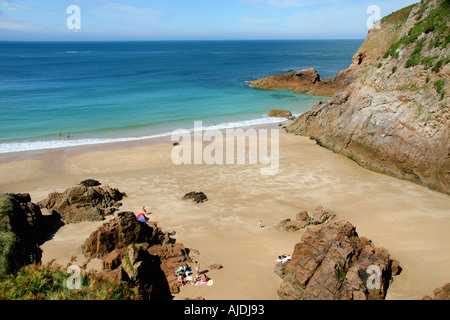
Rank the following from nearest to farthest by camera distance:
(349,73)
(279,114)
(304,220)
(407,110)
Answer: (304,220) → (407,110) → (279,114) → (349,73)

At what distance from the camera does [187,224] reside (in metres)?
13.6

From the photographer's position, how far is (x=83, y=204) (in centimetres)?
1493

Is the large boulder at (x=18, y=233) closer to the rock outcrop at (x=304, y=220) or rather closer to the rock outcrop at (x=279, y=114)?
the rock outcrop at (x=304, y=220)

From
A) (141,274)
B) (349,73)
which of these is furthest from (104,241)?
(349,73)

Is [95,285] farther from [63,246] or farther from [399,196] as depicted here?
[399,196]

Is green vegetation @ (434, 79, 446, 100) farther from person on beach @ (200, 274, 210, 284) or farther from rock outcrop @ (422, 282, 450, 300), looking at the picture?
person on beach @ (200, 274, 210, 284)

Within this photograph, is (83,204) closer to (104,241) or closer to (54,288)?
(104,241)

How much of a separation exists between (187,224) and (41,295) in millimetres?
7280

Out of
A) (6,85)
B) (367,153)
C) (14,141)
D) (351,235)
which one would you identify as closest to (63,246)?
(351,235)

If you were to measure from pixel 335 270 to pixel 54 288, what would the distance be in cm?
728

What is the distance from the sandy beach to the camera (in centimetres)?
1019

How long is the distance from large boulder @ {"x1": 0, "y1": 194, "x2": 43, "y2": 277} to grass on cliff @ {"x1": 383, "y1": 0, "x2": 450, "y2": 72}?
22.5 metres

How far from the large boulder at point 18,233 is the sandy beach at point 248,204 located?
0.66 meters

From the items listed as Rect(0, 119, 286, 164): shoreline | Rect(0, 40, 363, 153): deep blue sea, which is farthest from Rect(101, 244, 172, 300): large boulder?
Rect(0, 40, 363, 153): deep blue sea
